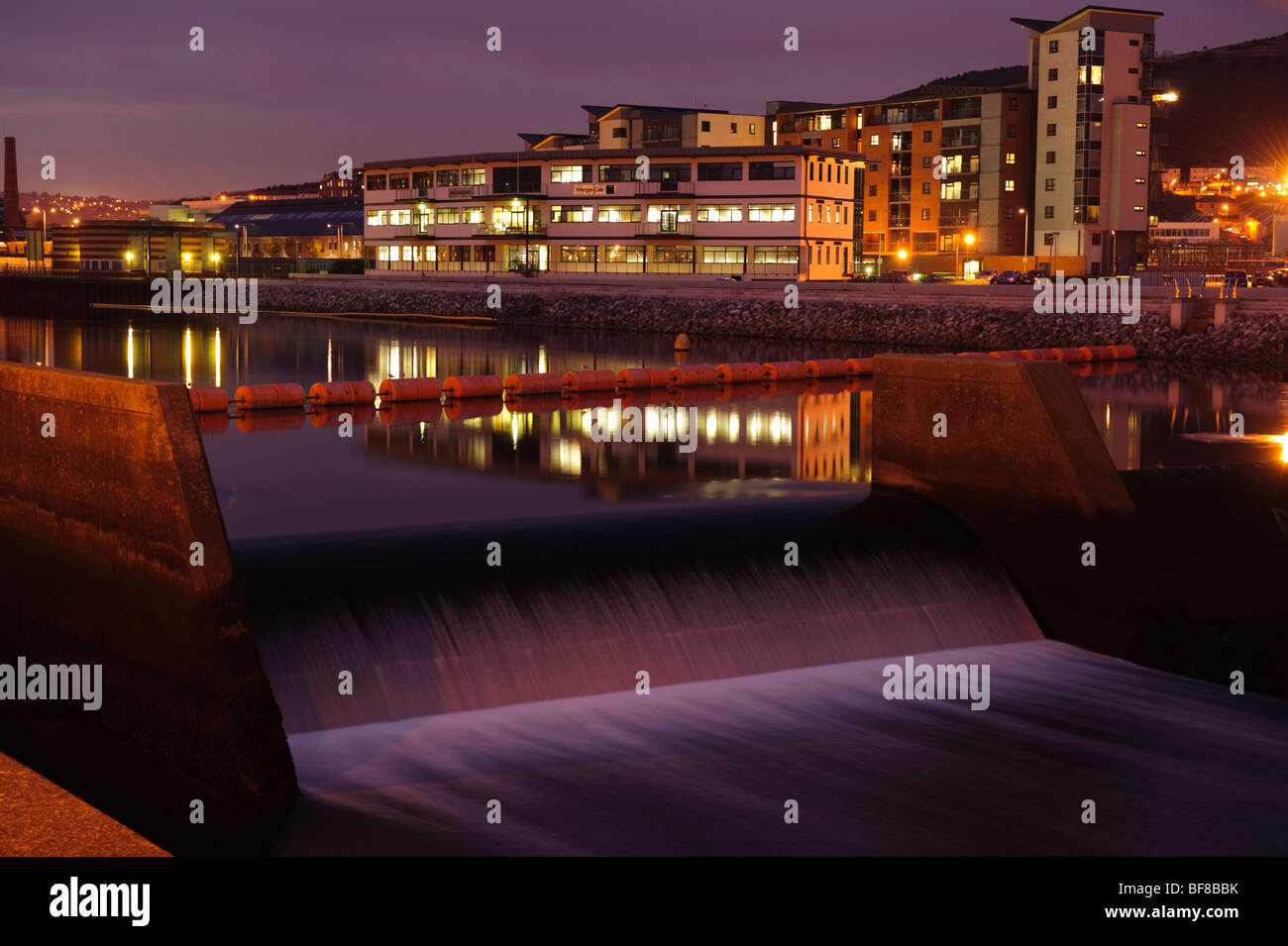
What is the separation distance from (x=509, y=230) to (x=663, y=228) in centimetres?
1571

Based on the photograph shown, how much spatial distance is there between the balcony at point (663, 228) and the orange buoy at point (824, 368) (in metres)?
61.4

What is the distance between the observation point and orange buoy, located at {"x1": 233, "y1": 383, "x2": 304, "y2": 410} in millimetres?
45500

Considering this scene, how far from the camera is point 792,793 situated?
593 inches

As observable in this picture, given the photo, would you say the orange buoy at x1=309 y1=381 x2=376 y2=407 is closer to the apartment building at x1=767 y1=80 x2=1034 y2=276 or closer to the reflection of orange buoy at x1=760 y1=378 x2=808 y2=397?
the reflection of orange buoy at x1=760 y1=378 x2=808 y2=397

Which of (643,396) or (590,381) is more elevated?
(590,381)

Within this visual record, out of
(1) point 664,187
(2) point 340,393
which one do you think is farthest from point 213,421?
(1) point 664,187

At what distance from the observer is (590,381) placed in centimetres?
5178

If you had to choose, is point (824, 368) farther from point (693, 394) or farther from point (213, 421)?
point (213, 421)

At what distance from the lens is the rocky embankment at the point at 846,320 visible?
64.0m

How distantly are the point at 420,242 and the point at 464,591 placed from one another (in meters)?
121

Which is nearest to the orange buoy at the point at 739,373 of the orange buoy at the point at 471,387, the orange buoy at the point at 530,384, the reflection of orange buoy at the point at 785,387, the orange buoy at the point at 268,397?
the reflection of orange buoy at the point at 785,387

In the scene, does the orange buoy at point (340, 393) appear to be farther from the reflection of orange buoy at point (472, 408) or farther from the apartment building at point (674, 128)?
the apartment building at point (674, 128)

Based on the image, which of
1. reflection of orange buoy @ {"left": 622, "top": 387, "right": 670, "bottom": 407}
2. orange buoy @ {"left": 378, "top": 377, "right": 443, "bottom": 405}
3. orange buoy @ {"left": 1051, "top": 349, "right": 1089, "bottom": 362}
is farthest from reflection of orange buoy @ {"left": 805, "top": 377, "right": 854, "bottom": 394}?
orange buoy @ {"left": 378, "top": 377, "right": 443, "bottom": 405}

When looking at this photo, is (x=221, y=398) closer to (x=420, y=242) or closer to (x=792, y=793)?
(x=792, y=793)
